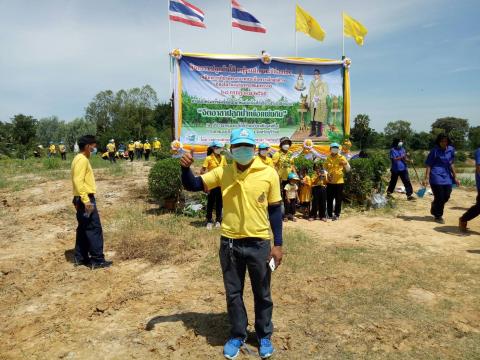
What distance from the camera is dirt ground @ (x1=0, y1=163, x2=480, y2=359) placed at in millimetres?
3232

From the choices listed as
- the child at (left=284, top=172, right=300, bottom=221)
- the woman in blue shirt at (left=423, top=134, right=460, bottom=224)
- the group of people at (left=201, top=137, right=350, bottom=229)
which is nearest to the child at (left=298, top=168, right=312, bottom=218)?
the group of people at (left=201, top=137, right=350, bottom=229)

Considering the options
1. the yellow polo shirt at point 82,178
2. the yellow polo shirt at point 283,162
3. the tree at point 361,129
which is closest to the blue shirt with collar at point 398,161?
the yellow polo shirt at point 283,162

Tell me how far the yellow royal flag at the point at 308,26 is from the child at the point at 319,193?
4.38m

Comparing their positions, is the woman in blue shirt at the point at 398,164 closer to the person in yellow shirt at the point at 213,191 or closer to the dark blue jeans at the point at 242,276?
the person in yellow shirt at the point at 213,191

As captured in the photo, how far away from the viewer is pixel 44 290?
178 inches

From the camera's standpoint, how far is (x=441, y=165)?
24.0 feet

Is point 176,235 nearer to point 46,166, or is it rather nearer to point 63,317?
point 63,317

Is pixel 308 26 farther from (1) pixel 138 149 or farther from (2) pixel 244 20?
(1) pixel 138 149

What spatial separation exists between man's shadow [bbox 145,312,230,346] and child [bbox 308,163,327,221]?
4.56 m

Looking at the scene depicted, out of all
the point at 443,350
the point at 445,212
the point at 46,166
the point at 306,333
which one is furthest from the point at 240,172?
the point at 46,166

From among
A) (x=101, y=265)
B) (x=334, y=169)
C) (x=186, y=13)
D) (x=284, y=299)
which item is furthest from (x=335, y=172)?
(x=186, y=13)

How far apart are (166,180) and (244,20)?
4.87 m

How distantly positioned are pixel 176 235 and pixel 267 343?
372cm

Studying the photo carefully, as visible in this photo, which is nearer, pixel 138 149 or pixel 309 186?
pixel 309 186
